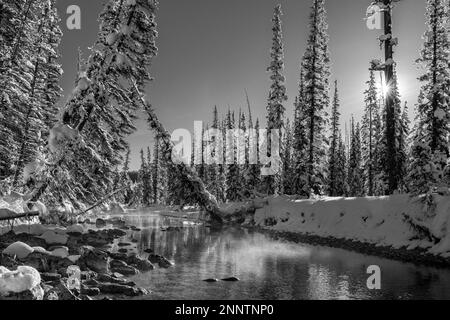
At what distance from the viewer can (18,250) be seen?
39.6 ft

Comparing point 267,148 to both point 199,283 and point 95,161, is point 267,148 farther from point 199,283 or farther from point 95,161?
point 95,161

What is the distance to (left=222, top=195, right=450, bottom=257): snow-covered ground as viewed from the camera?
16.5 m

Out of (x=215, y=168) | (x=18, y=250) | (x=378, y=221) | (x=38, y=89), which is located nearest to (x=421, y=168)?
(x=378, y=221)

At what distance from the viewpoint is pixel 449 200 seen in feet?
54.3

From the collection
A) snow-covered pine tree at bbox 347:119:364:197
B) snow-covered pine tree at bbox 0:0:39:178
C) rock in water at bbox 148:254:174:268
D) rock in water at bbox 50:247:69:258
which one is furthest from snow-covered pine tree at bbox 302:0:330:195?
snow-covered pine tree at bbox 347:119:364:197

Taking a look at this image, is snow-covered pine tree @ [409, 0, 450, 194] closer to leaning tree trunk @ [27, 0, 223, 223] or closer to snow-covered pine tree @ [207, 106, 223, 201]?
leaning tree trunk @ [27, 0, 223, 223]

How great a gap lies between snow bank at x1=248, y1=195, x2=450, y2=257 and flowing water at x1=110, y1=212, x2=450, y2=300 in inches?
59.9

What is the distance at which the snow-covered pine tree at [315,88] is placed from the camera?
120 ft

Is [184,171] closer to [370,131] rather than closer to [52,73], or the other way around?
[52,73]

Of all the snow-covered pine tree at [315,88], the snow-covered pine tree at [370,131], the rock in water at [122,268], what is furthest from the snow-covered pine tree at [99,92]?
the snow-covered pine tree at [370,131]

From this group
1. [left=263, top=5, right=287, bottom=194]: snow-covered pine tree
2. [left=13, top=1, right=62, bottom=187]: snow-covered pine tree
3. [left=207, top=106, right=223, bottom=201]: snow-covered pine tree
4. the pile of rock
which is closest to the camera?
the pile of rock

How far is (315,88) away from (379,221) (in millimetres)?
19816

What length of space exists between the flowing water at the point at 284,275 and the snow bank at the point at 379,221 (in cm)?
152

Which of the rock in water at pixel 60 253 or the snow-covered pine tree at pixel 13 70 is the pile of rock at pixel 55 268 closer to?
the rock in water at pixel 60 253
